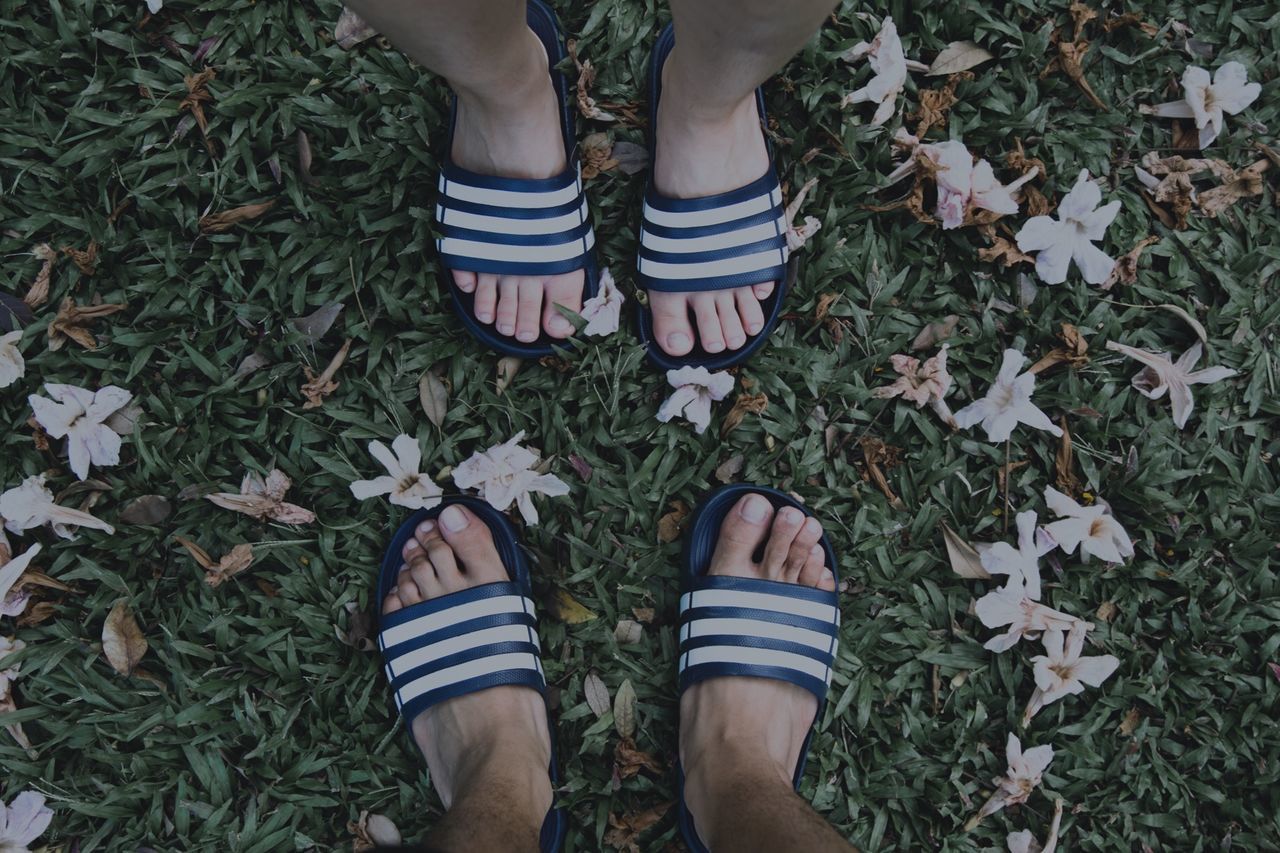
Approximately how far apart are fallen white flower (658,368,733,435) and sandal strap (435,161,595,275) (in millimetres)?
335

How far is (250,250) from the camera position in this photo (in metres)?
1.87

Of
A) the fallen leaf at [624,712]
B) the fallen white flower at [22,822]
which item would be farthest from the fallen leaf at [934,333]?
the fallen white flower at [22,822]

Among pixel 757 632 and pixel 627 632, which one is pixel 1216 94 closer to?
pixel 757 632

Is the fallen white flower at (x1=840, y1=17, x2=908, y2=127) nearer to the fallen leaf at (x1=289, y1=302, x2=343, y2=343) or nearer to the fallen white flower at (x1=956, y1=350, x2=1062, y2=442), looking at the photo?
the fallen white flower at (x1=956, y1=350, x2=1062, y2=442)

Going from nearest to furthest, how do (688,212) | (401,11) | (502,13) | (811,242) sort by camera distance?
1. (401,11)
2. (502,13)
3. (688,212)
4. (811,242)

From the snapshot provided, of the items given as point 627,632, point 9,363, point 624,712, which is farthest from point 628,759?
point 9,363

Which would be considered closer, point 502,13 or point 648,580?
point 502,13

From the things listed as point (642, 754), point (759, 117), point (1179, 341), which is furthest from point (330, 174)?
point (1179, 341)

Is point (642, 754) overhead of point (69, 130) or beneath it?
beneath

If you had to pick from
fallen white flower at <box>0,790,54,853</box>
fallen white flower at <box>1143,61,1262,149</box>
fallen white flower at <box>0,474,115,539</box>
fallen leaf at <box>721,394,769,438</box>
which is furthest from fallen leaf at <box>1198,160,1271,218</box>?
fallen white flower at <box>0,790,54,853</box>

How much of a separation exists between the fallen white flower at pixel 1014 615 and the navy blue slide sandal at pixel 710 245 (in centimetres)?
74

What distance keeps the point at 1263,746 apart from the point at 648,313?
165 cm

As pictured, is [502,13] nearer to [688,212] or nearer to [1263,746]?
[688,212]

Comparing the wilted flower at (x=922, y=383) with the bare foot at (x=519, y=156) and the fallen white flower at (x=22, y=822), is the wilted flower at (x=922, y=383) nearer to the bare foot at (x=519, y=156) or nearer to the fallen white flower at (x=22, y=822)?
the bare foot at (x=519, y=156)
